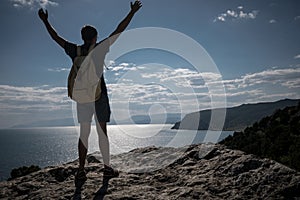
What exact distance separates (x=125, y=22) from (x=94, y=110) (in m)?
1.77

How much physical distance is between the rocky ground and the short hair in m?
2.64

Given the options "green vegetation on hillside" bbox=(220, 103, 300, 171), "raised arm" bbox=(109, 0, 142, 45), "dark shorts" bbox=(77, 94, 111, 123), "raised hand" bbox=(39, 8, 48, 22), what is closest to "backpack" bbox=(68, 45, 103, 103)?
"dark shorts" bbox=(77, 94, 111, 123)

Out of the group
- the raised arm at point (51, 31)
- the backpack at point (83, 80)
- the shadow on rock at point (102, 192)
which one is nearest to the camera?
the shadow on rock at point (102, 192)

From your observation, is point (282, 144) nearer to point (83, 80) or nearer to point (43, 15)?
point (83, 80)

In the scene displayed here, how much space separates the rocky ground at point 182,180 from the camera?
3301mm

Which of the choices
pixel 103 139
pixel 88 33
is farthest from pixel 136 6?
pixel 103 139

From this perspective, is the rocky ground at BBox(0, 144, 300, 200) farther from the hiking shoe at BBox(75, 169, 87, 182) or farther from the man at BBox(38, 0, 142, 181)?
the man at BBox(38, 0, 142, 181)

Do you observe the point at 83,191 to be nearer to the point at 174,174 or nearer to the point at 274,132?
the point at 174,174

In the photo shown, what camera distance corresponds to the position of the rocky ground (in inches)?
130

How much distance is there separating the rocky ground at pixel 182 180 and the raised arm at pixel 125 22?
2662 mm

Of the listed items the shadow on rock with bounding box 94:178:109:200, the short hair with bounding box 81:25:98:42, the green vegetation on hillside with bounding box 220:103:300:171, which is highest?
the short hair with bounding box 81:25:98:42

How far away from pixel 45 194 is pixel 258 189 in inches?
128

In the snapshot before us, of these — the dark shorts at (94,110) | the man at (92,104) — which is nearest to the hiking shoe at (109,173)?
the man at (92,104)

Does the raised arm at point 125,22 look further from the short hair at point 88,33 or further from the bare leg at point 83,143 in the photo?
the bare leg at point 83,143
